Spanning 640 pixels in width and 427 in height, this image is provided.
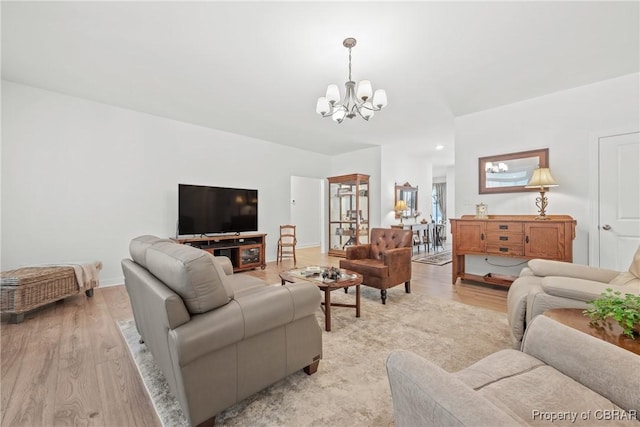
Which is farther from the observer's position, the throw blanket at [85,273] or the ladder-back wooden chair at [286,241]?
the ladder-back wooden chair at [286,241]

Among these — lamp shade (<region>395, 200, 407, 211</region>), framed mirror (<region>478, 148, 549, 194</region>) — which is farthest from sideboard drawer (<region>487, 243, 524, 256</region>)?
lamp shade (<region>395, 200, 407, 211</region>)

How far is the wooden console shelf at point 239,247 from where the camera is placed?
439cm

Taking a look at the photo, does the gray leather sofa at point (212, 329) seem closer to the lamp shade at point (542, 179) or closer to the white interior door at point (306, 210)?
the lamp shade at point (542, 179)

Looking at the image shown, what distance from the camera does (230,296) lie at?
142cm

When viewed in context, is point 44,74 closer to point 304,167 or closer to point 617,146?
point 304,167

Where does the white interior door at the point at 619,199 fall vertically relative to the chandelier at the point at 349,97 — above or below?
below

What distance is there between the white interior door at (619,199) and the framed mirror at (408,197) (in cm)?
356

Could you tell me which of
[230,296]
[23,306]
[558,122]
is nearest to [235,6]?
[230,296]

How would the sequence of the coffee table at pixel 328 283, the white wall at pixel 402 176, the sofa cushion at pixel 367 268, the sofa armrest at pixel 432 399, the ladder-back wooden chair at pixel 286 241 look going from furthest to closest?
the white wall at pixel 402 176, the ladder-back wooden chair at pixel 286 241, the sofa cushion at pixel 367 268, the coffee table at pixel 328 283, the sofa armrest at pixel 432 399

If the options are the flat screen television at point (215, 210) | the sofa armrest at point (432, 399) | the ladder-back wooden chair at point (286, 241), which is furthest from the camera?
the ladder-back wooden chair at point (286, 241)

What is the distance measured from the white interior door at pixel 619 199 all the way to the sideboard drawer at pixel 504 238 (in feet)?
3.03

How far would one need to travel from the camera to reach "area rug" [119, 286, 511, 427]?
1397 mm

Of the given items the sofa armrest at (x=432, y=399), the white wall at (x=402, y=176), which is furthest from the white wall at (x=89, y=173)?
the sofa armrest at (x=432, y=399)

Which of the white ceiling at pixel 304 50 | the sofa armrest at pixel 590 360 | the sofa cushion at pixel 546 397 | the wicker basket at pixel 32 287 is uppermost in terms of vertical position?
the white ceiling at pixel 304 50
